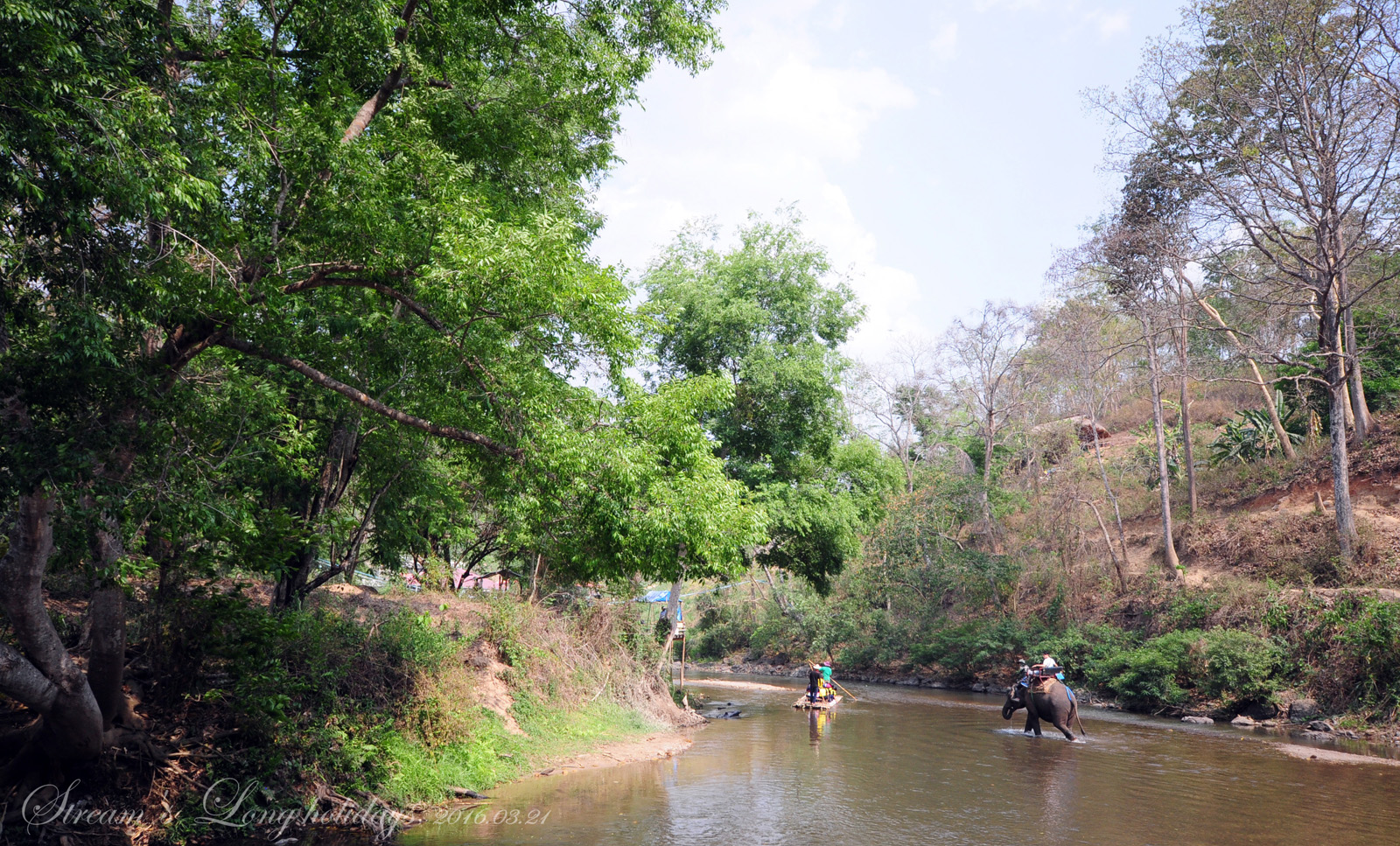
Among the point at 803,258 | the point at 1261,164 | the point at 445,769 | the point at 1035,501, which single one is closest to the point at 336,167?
the point at 445,769

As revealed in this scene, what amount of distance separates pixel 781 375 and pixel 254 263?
52.0 feet

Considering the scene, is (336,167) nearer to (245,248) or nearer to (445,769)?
(245,248)

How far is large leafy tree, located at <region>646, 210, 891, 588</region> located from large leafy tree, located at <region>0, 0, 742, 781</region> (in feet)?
36.6

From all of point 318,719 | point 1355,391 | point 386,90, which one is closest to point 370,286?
point 386,90

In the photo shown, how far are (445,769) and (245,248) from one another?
7.07 metres

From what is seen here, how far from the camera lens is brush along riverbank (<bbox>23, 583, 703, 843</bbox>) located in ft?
29.2

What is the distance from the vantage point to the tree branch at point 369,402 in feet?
28.7

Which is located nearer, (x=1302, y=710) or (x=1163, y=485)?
(x=1302, y=710)

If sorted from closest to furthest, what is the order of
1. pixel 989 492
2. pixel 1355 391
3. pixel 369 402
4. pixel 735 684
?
pixel 369 402 < pixel 1355 391 < pixel 735 684 < pixel 989 492

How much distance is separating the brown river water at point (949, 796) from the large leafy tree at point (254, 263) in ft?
14.4

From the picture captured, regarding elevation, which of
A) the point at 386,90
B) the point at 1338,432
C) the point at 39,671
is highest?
the point at 1338,432

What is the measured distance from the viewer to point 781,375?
22.9 m

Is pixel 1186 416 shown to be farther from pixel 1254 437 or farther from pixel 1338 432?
pixel 1338 432

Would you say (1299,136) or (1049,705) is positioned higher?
(1299,136)
